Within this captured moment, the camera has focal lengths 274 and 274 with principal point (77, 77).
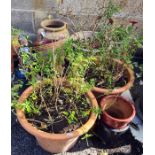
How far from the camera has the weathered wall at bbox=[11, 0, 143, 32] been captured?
2.70 metres

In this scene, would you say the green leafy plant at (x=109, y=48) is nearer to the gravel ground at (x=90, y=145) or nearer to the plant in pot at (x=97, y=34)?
the plant in pot at (x=97, y=34)

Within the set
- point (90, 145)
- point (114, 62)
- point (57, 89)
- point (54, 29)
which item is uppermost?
point (54, 29)

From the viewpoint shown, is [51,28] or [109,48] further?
[51,28]

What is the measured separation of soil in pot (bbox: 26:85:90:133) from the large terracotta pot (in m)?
0.69

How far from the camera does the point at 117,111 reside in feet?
7.45

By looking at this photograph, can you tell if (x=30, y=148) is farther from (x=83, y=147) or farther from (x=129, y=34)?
(x=129, y=34)

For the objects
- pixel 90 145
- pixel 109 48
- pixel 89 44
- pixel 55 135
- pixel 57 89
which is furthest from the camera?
pixel 89 44

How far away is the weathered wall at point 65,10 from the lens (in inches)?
106

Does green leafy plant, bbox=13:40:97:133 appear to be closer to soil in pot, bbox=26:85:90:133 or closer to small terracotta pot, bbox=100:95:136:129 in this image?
soil in pot, bbox=26:85:90:133

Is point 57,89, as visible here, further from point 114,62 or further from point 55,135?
point 114,62

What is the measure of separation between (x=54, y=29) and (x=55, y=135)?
1.17 m

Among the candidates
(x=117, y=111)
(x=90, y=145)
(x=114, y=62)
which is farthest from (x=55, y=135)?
(x=114, y=62)
